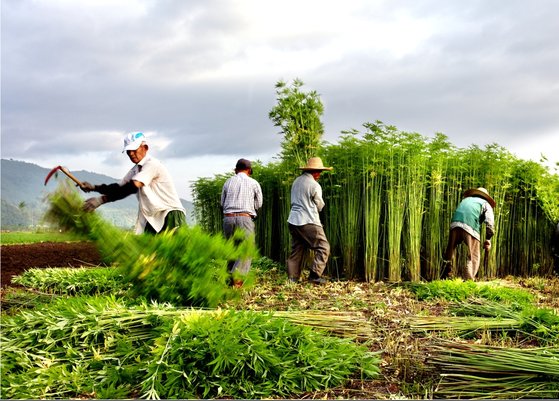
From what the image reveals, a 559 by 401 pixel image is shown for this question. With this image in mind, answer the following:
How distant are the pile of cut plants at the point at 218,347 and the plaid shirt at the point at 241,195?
3.14 metres

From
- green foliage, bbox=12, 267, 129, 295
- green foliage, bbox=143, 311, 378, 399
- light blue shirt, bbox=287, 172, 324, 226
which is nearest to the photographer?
green foliage, bbox=143, 311, 378, 399

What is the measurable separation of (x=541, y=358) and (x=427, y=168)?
619 centimetres

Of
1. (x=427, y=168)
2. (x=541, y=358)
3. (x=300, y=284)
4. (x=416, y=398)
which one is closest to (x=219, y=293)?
(x=416, y=398)

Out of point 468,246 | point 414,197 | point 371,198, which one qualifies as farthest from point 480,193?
point 371,198

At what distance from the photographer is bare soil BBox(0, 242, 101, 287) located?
1184 cm

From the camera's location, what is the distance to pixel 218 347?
12.6 feet

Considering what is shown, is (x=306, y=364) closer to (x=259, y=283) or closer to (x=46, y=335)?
(x=46, y=335)

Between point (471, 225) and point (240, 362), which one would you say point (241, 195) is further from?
point (240, 362)

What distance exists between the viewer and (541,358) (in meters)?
3.92

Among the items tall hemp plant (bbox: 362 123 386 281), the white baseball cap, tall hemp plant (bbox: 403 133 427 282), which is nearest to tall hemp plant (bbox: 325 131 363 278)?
tall hemp plant (bbox: 362 123 386 281)

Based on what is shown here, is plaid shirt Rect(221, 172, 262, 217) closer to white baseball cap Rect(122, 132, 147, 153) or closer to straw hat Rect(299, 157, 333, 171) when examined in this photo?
straw hat Rect(299, 157, 333, 171)

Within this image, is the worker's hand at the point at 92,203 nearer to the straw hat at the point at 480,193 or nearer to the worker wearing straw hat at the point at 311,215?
the worker wearing straw hat at the point at 311,215

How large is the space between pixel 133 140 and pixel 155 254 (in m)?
1.25

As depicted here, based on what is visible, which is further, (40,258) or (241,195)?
(40,258)
